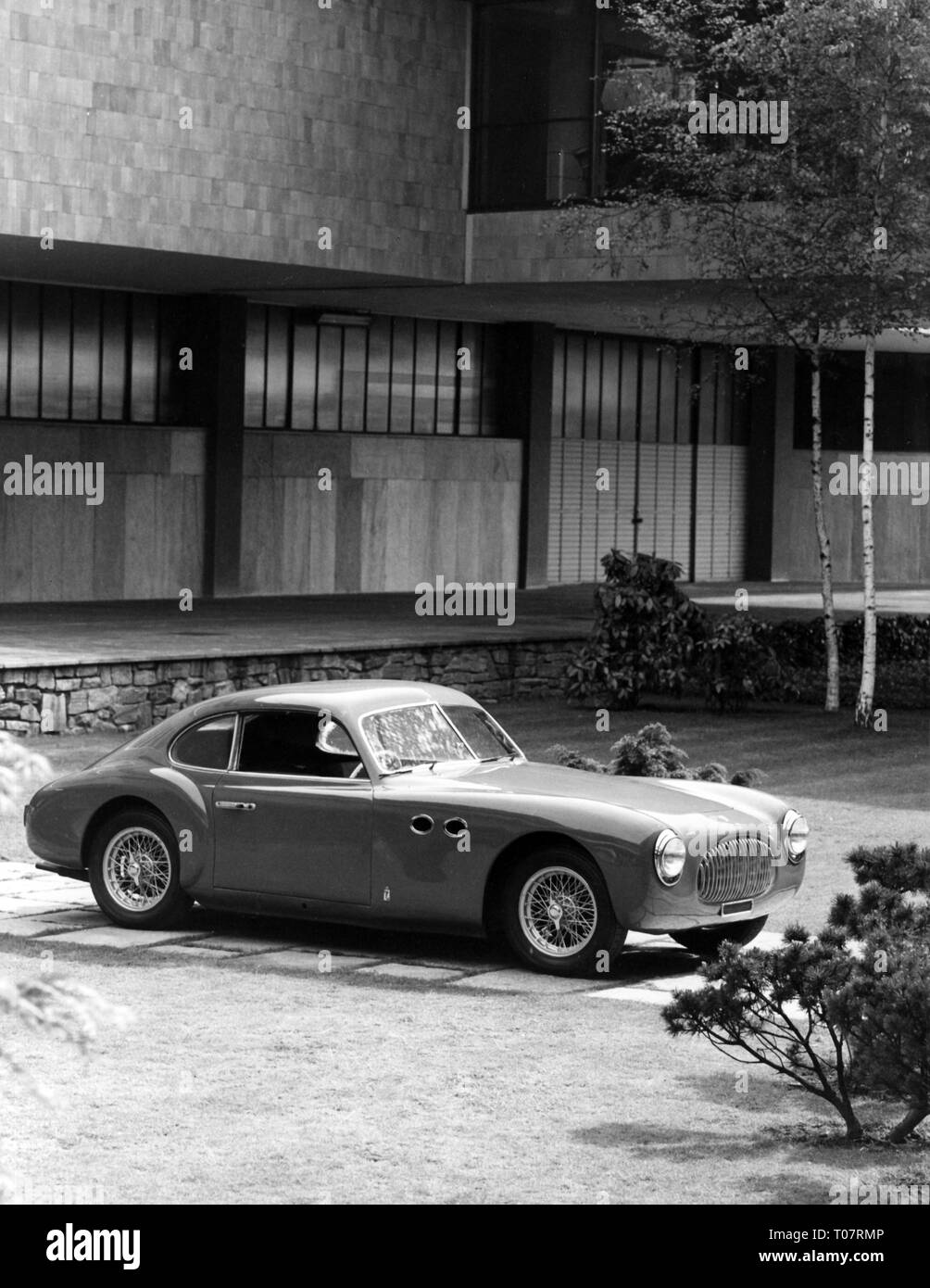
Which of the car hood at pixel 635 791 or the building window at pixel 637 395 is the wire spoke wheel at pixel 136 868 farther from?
the building window at pixel 637 395

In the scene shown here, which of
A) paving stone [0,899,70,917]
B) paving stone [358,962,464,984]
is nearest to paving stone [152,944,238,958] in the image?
A: paving stone [358,962,464,984]

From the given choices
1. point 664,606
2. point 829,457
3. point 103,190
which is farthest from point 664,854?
point 829,457

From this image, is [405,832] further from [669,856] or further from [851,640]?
[851,640]

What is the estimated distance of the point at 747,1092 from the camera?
8.03 metres

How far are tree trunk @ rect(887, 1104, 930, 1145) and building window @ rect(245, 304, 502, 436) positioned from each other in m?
26.1

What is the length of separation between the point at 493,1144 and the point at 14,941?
13.9 feet

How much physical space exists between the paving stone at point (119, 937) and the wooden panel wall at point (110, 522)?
18.4m

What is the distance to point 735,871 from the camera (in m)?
10.2

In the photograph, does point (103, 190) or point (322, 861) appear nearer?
point (322, 861)

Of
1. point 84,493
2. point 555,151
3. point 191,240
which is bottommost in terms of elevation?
point 84,493

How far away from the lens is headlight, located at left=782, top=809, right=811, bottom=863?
10562 millimetres

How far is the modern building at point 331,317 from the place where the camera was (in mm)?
24109

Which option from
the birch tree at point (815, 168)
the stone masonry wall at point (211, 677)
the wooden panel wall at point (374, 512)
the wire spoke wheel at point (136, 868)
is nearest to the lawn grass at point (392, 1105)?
the wire spoke wheel at point (136, 868)
